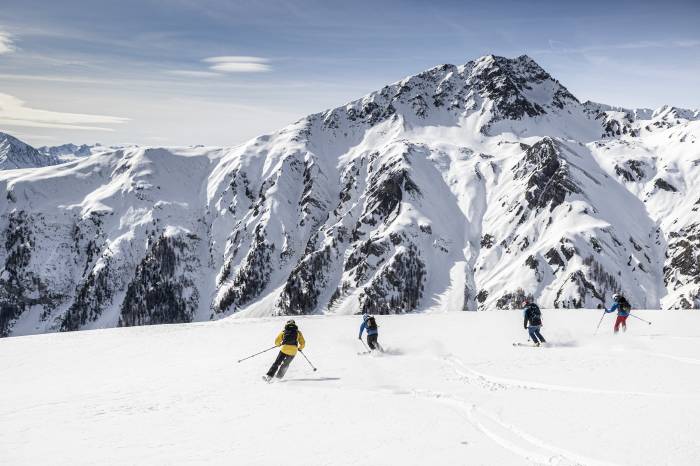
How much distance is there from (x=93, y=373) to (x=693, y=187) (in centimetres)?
19532

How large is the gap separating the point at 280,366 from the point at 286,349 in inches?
25.8

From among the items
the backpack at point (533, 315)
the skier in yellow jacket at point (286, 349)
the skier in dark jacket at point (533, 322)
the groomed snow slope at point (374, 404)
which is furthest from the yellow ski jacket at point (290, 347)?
the backpack at point (533, 315)

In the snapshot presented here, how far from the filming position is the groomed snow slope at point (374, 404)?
9.62 m

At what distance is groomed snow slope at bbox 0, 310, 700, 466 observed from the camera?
9.62 metres

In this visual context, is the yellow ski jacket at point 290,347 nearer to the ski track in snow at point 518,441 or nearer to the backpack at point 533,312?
the ski track in snow at point 518,441

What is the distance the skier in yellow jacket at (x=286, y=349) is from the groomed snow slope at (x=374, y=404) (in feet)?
1.85

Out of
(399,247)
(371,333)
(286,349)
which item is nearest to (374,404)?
(286,349)

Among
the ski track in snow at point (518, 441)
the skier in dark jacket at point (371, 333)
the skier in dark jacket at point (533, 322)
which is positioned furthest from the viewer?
the skier in dark jacket at point (533, 322)

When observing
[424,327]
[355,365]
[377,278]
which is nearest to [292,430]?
[355,365]

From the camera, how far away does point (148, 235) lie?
193125 mm

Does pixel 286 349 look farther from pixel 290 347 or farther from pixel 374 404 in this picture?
pixel 374 404

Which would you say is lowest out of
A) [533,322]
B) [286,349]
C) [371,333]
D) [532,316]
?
[371,333]

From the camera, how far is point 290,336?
17938mm

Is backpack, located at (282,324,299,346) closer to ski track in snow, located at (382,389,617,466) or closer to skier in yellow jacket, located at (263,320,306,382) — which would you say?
skier in yellow jacket, located at (263,320,306,382)
